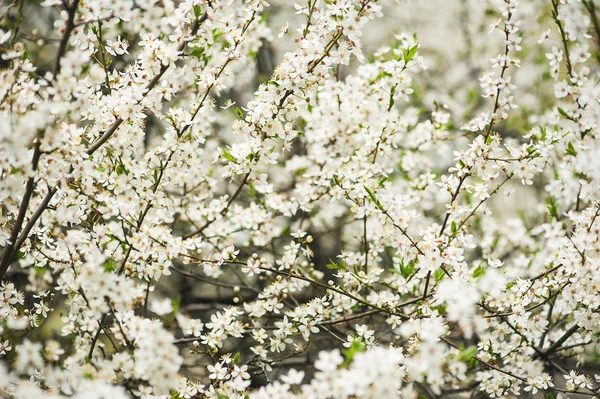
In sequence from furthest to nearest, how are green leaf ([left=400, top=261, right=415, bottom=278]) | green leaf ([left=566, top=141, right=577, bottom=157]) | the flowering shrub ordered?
1. green leaf ([left=400, top=261, right=415, bottom=278])
2. green leaf ([left=566, top=141, right=577, bottom=157])
3. the flowering shrub

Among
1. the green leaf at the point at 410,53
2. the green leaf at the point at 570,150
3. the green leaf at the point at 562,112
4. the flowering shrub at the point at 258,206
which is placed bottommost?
the flowering shrub at the point at 258,206

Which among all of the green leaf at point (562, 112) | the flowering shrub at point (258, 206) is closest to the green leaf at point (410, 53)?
the flowering shrub at point (258, 206)

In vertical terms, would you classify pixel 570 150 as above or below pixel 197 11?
above

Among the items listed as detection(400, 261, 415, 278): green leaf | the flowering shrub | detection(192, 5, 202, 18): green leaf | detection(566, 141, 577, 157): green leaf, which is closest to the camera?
the flowering shrub

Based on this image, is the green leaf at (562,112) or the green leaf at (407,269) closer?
the green leaf at (562,112)

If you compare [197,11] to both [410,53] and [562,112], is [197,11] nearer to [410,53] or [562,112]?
[410,53]

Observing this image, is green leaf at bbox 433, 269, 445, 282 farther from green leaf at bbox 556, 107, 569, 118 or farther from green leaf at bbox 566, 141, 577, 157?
green leaf at bbox 556, 107, 569, 118

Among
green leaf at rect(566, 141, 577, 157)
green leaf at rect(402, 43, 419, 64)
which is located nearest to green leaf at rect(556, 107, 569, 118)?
green leaf at rect(566, 141, 577, 157)

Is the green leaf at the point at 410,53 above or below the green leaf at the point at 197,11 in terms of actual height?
above

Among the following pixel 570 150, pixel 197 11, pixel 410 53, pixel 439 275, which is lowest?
pixel 439 275

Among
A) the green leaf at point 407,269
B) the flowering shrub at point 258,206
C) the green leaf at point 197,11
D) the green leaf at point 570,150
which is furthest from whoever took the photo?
the green leaf at point 407,269

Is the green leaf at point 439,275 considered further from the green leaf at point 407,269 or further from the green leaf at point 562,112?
the green leaf at point 562,112

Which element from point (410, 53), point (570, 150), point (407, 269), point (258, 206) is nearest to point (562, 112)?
point (570, 150)

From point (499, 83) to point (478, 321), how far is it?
60.0 inches
